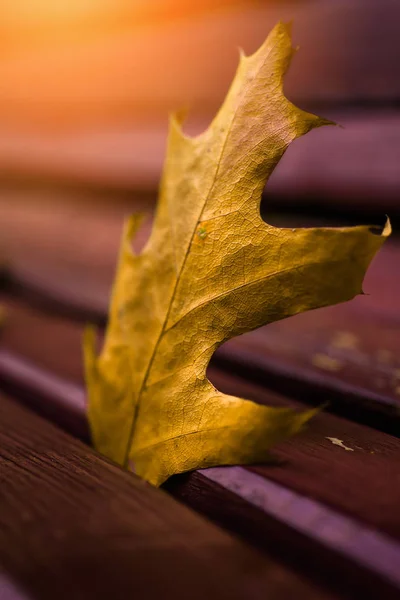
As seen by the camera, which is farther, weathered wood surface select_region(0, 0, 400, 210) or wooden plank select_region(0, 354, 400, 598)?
weathered wood surface select_region(0, 0, 400, 210)

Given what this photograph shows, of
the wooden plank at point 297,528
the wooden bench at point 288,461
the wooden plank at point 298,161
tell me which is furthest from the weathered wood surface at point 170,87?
the wooden plank at point 297,528

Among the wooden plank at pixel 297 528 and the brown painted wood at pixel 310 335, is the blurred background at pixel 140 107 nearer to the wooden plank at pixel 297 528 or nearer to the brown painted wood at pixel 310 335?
the brown painted wood at pixel 310 335

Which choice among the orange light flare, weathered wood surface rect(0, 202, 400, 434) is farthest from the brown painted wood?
the orange light flare

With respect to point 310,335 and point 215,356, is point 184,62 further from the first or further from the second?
point 215,356

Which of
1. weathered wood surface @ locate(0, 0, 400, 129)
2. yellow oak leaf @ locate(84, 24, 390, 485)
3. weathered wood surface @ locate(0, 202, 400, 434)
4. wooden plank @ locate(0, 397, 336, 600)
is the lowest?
weathered wood surface @ locate(0, 202, 400, 434)

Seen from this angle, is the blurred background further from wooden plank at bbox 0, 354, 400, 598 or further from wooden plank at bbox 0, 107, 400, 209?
wooden plank at bbox 0, 354, 400, 598

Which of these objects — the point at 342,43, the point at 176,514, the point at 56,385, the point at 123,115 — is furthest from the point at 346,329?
the point at 123,115

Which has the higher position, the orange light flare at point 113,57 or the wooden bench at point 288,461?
the orange light flare at point 113,57

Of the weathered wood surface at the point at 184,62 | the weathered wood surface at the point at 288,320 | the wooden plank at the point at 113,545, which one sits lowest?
the weathered wood surface at the point at 288,320
